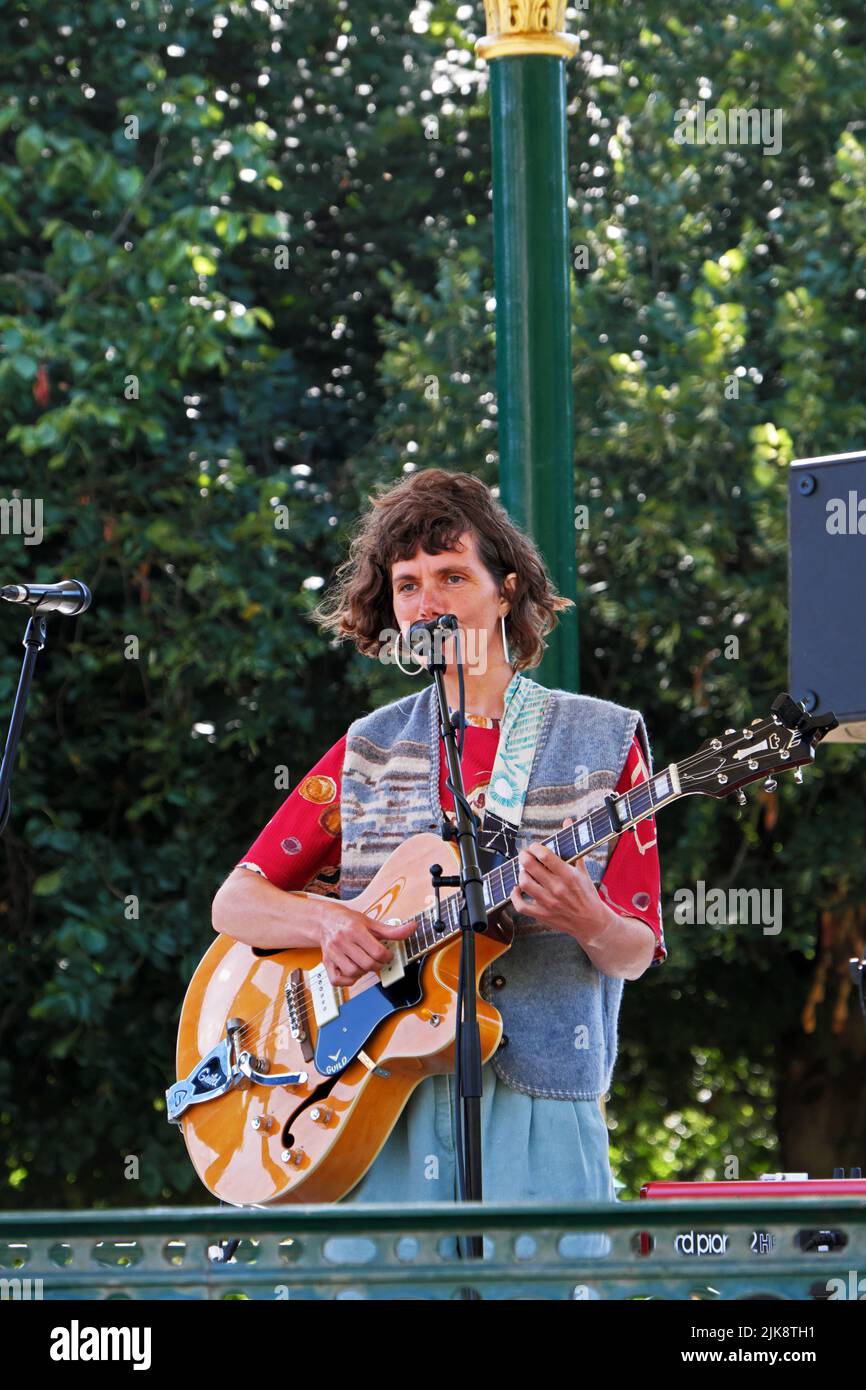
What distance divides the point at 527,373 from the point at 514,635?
36.3 inches

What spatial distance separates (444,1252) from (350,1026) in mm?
1800

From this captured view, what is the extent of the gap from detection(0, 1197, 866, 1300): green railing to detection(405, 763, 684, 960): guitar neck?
1.48 meters

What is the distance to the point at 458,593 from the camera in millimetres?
3254

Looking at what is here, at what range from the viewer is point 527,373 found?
413 cm

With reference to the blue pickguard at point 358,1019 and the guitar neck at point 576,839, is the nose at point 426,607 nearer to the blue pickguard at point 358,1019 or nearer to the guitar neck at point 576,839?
the guitar neck at point 576,839

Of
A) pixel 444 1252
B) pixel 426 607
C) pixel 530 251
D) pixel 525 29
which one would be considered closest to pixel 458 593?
pixel 426 607

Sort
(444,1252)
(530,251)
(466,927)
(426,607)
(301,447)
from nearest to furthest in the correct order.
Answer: (444,1252), (466,927), (426,607), (530,251), (301,447)

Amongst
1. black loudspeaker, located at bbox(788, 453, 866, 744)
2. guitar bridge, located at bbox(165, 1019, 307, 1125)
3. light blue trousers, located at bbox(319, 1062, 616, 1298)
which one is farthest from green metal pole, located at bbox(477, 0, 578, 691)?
black loudspeaker, located at bbox(788, 453, 866, 744)

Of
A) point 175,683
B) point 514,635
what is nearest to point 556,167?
point 514,635

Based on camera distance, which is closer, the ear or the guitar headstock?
the guitar headstock

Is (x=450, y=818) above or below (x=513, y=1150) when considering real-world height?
above

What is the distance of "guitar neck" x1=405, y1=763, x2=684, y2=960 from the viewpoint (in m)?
3.02

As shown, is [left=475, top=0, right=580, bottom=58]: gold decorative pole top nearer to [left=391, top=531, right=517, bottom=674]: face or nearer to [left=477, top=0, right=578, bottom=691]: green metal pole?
[left=477, top=0, right=578, bottom=691]: green metal pole

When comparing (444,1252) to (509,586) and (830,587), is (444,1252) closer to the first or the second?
(830,587)
